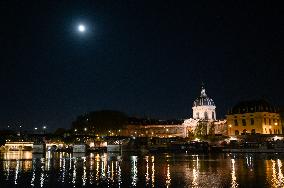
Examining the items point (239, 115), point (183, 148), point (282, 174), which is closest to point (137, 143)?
point (183, 148)

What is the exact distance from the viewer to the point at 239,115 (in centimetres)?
19450

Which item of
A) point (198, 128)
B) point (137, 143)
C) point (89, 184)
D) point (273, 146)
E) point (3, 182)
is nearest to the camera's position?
point (89, 184)

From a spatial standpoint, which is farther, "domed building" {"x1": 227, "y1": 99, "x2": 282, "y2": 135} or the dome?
the dome

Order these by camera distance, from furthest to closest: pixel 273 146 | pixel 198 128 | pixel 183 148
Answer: pixel 198 128 < pixel 183 148 < pixel 273 146

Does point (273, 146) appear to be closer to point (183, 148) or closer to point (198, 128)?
point (183, 148)

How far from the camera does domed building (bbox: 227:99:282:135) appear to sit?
18570 cm

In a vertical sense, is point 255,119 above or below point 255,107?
below

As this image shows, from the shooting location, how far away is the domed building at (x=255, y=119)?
609 feet

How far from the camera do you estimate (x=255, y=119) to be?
187125 mm

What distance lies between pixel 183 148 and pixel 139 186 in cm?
11169

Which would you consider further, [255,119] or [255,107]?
[255,107]

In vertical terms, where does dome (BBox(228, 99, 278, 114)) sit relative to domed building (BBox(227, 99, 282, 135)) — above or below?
above

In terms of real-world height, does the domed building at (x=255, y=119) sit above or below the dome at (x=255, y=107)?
below

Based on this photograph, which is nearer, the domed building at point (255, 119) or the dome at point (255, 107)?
the domed building at point (255, 119)
